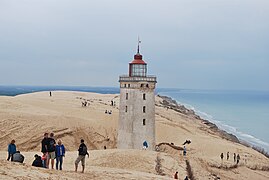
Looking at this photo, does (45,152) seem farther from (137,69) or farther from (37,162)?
(137,69)

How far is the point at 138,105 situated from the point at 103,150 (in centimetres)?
444

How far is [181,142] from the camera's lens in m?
37.7

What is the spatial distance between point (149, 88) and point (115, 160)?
7.01 meters

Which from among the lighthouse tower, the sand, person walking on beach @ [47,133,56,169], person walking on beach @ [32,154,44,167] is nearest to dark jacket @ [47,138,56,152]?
person walking on beach @ [47,133,56,169]

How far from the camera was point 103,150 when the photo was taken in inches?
975

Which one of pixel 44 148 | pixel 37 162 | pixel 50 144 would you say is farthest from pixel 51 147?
pixel 37 162

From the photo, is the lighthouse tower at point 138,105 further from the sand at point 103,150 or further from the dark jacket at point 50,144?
the dark jacket at point 50,144

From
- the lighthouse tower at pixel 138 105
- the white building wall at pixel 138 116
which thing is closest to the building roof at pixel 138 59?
the lighthouse tower at pixel 138 105

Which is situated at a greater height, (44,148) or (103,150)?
(44,148)

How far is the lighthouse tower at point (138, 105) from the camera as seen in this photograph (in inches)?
1089

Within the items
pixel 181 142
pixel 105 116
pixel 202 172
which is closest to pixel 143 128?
pixel 202 172

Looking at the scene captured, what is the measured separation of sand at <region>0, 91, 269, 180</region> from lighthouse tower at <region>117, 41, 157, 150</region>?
8.82 feet

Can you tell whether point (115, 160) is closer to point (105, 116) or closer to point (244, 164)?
point (244, 164)

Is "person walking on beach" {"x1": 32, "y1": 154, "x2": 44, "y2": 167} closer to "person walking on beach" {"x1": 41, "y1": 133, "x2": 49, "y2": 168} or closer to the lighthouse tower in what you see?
"person walking on beach" {"x1": 41, "y1": 133, "x2": 49, "y2": 168}
